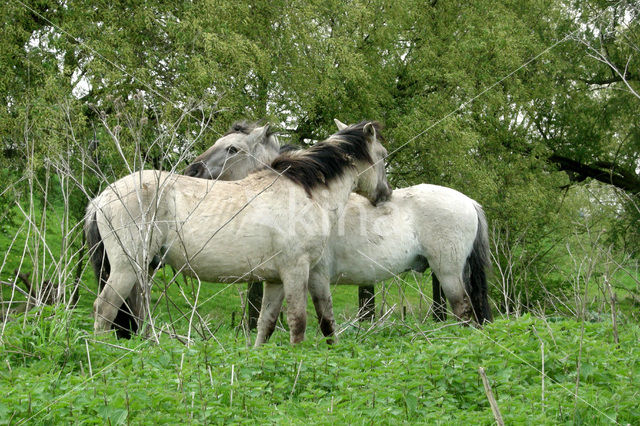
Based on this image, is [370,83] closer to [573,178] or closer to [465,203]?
[465,203]

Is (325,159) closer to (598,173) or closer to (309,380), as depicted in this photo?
(309,380)

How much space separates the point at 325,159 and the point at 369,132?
745 millimetres

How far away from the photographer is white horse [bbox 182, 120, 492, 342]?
7.77 metres

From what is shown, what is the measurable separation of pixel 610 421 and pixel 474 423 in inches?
27.2

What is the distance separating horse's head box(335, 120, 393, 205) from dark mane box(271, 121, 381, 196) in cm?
4

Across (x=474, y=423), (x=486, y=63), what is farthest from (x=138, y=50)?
(x=474, y=423)

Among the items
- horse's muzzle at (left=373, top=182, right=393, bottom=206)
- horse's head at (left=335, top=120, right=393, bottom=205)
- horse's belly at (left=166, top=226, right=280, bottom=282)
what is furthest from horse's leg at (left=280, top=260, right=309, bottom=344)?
horse's muzzle at (left=373, top=182, right=393, bottom=206)

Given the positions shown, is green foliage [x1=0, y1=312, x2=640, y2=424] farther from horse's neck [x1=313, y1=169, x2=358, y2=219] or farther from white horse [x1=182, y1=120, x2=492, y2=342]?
white horse [x1=182, y1=120, x2=492, y2=342]

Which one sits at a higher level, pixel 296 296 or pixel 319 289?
pixel 296 296

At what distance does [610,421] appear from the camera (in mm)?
3660

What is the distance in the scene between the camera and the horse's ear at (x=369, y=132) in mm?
7480

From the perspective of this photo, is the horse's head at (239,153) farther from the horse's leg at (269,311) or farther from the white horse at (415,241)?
the horse's leg at (269,311)

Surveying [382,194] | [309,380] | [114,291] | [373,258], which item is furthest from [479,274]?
[114,291]

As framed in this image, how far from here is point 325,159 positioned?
23.2ft
